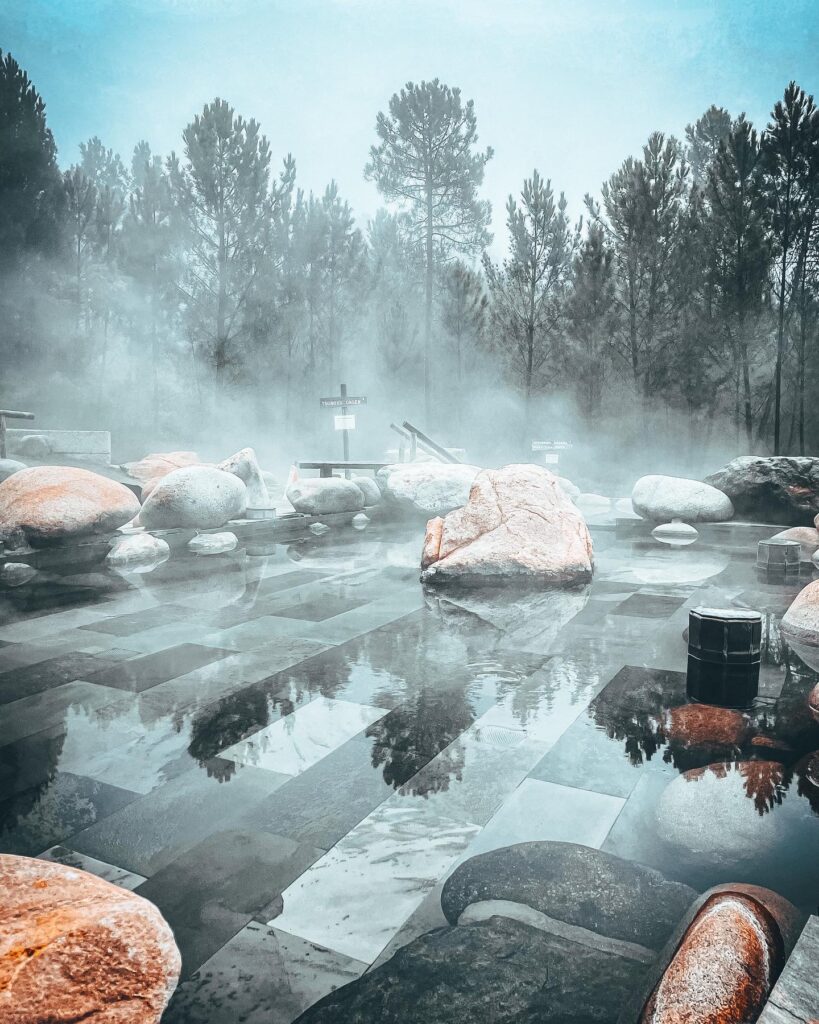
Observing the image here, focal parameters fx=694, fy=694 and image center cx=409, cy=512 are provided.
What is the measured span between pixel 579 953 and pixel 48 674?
307 centimetres

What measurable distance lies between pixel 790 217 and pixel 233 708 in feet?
72.4

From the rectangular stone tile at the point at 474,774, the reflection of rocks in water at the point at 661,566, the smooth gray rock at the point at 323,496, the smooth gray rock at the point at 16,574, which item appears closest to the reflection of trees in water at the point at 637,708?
the rectangular stone tile at the point at 474,774

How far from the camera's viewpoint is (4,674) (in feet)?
11.9

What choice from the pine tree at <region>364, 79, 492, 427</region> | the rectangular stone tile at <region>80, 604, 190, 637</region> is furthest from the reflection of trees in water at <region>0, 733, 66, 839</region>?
the pine tree at <region>364, 79, 492, 427</region>

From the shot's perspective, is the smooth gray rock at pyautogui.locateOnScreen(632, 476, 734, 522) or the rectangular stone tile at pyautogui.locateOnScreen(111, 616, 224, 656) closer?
the rectangular stone tile at pyautogui.locateOnScreen(111, 616, 224, 656)

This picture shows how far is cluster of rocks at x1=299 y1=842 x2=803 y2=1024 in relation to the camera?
136cm

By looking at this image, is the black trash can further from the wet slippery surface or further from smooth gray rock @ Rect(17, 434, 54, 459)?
smooth gray rock @ Rect(17, 434, 54, 459)

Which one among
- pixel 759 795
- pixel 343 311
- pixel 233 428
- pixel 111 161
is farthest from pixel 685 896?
pixel 111 161

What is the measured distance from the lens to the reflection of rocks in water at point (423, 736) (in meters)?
2.47

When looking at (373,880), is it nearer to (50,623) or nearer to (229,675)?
(229,675)

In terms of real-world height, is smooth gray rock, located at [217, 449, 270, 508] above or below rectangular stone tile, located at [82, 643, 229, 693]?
above

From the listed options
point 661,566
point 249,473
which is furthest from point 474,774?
point 249,473

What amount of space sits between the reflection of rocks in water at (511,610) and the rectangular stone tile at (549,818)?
171cm

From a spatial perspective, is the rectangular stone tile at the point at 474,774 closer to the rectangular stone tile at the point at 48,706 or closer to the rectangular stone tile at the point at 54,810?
the rectangular stone tile at the point at 54,810
